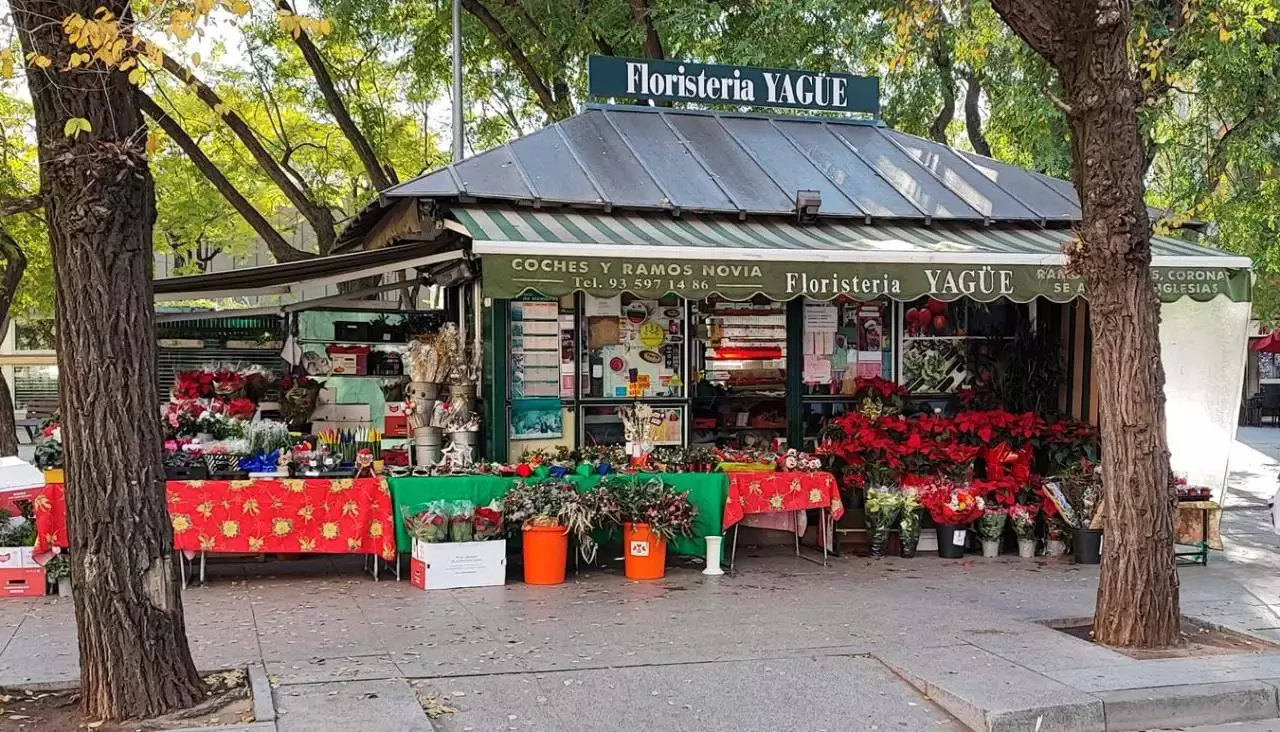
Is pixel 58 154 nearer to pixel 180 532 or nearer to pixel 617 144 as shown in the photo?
pixel 180 532

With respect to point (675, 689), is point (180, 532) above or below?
above

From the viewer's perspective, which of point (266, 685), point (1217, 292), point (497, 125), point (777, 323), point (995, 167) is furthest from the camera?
point (497, 125)

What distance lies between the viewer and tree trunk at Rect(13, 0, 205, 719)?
4.95 meters

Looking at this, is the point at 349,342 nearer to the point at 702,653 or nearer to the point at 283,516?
the point at 283,516

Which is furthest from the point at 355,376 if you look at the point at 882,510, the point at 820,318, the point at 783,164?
the point at 882,510

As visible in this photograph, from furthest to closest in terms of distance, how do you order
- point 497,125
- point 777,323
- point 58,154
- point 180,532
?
point 497,125 < point 777,323 < point 180,532 < point 58,154

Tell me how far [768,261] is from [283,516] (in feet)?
13.7

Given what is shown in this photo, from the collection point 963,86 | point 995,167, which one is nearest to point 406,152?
point 963,86

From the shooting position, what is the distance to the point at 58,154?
4965mm

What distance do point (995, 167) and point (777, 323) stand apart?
3376 mm

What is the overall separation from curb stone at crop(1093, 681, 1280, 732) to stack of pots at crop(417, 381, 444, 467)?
5828 mm

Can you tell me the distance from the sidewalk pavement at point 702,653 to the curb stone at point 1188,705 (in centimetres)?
1

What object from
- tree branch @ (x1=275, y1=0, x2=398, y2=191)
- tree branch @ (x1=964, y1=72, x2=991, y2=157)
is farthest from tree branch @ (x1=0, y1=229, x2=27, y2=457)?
tree branch @ (x1=964, y1=72, x2=991, y2=157)

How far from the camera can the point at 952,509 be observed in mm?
9531
